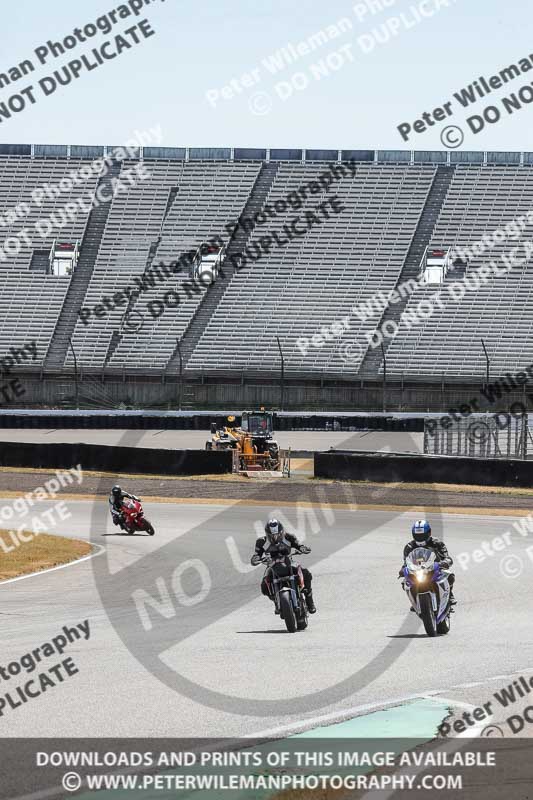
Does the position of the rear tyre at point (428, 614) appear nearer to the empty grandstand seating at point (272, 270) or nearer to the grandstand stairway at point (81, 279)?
the empty grandstand seating at point (272, 270)

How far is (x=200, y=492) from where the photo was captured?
3506cm

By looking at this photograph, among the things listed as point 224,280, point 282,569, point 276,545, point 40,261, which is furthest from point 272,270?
point 282,569

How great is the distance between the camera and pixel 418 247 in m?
71.7

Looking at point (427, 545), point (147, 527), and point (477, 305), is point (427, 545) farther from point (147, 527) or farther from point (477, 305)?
point (477, 305)

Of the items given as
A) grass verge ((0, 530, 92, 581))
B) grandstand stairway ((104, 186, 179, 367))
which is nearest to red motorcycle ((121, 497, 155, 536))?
grass verge ((0, 530, 92, 581))

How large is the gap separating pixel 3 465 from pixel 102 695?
33.8 metres

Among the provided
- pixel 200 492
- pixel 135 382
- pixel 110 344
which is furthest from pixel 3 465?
pixel 110 344

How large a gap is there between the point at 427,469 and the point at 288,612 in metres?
22.7

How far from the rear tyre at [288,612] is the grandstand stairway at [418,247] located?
160ft

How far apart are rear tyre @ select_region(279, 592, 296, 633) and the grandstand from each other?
47.3 m

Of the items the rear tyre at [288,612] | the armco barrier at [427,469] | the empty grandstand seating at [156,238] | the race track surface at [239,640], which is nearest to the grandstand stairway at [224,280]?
the empty grandstand seating at [156,238]

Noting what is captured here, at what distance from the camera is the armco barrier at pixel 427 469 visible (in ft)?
113

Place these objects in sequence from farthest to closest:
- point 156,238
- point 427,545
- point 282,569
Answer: point 156,238
point 282,569
point 427,545

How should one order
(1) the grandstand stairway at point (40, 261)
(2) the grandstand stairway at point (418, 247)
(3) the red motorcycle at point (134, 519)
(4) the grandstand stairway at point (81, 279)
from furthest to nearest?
(1) the grandstand stairway at point (40, 261) → (4) the grandstand stairway at point (81, 279) → (2) the grandstand stairway at point (418, 247) → (3) the red motorcycle at point (134, 519)
